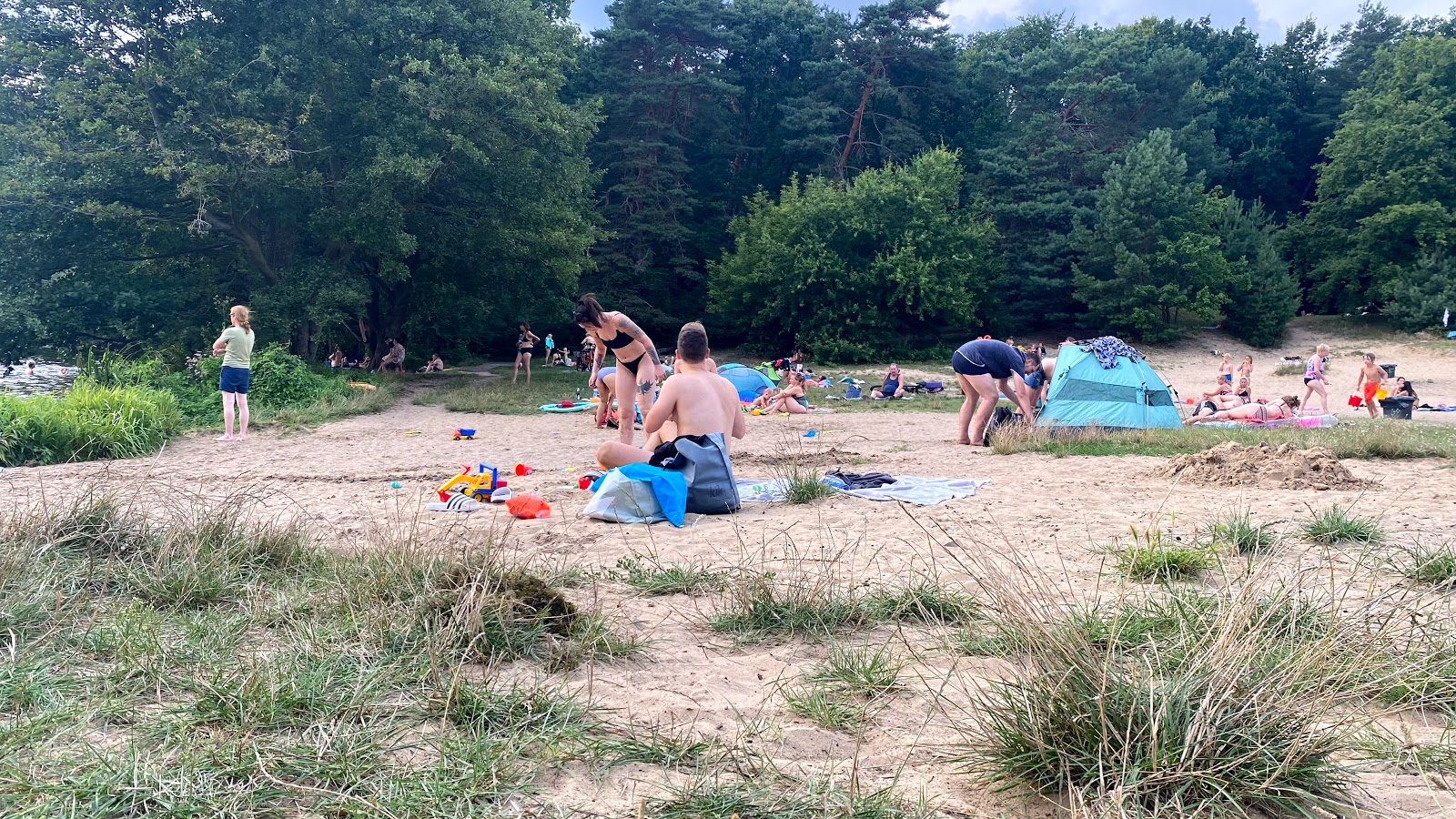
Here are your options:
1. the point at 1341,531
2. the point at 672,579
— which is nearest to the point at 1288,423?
the point at 1341,531

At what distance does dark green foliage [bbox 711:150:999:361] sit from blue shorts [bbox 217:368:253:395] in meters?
20.4

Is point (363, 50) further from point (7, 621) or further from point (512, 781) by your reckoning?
point (512, 781)

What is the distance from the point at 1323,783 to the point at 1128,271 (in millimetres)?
31892

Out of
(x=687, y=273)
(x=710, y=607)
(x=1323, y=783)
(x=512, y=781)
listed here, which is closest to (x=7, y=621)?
(x=512, y=781)

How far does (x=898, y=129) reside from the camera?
36.2 m

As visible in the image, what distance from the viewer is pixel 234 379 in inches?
454

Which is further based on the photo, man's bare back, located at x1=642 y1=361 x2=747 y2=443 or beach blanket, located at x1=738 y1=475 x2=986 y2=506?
beach blanket, located at x1=738 y1=475 x2=986 y2=506

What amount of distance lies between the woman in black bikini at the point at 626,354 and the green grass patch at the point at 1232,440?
3749 mm

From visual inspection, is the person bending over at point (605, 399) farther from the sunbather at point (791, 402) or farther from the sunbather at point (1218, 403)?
the sunbather at point (1218, 403)

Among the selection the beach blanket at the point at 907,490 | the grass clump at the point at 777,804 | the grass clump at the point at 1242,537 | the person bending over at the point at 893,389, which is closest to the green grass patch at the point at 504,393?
the person bending over at the point at 893,389

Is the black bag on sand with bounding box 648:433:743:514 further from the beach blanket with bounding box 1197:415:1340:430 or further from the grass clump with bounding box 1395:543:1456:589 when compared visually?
the beach blanket with bounding box 1197:415:1340:430

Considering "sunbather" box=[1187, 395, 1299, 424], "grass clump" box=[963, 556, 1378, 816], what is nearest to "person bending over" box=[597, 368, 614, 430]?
"sunbather" box=[1187, 395, 1299, 424]

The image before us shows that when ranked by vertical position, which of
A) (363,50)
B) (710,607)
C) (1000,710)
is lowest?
(710,607)

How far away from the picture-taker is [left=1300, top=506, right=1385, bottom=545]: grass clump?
509cm
